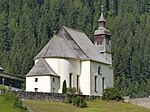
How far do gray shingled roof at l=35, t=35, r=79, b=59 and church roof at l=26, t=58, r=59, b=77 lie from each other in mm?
1414

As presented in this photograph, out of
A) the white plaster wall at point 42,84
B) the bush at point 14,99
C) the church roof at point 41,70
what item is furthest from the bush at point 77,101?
the bush at point 14,99

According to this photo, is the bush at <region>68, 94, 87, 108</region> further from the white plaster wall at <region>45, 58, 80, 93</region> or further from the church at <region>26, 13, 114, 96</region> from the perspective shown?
the white plaster wall at <region>45, 58, 80, 93</region>

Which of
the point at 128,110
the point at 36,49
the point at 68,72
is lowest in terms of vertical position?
the point at 128,110

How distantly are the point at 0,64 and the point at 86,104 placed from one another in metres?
99.5

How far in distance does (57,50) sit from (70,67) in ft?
10.1

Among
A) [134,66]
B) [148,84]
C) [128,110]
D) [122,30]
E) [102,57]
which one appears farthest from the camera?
[122,30]

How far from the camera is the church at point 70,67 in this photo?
72.0 m

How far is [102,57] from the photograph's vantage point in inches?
3265

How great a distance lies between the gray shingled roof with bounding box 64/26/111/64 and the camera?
78688mm

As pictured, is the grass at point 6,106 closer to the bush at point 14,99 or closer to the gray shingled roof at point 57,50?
the bush at point 14,99

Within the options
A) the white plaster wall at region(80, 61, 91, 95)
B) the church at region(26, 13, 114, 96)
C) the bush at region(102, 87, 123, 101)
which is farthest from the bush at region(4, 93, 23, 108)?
the white plaster wall at region(80, 61, 91, 95)

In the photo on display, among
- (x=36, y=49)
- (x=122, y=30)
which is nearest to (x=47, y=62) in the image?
(x=36, y=49)

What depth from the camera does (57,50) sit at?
74750mm

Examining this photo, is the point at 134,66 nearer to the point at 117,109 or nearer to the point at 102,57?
the point at 102,57
